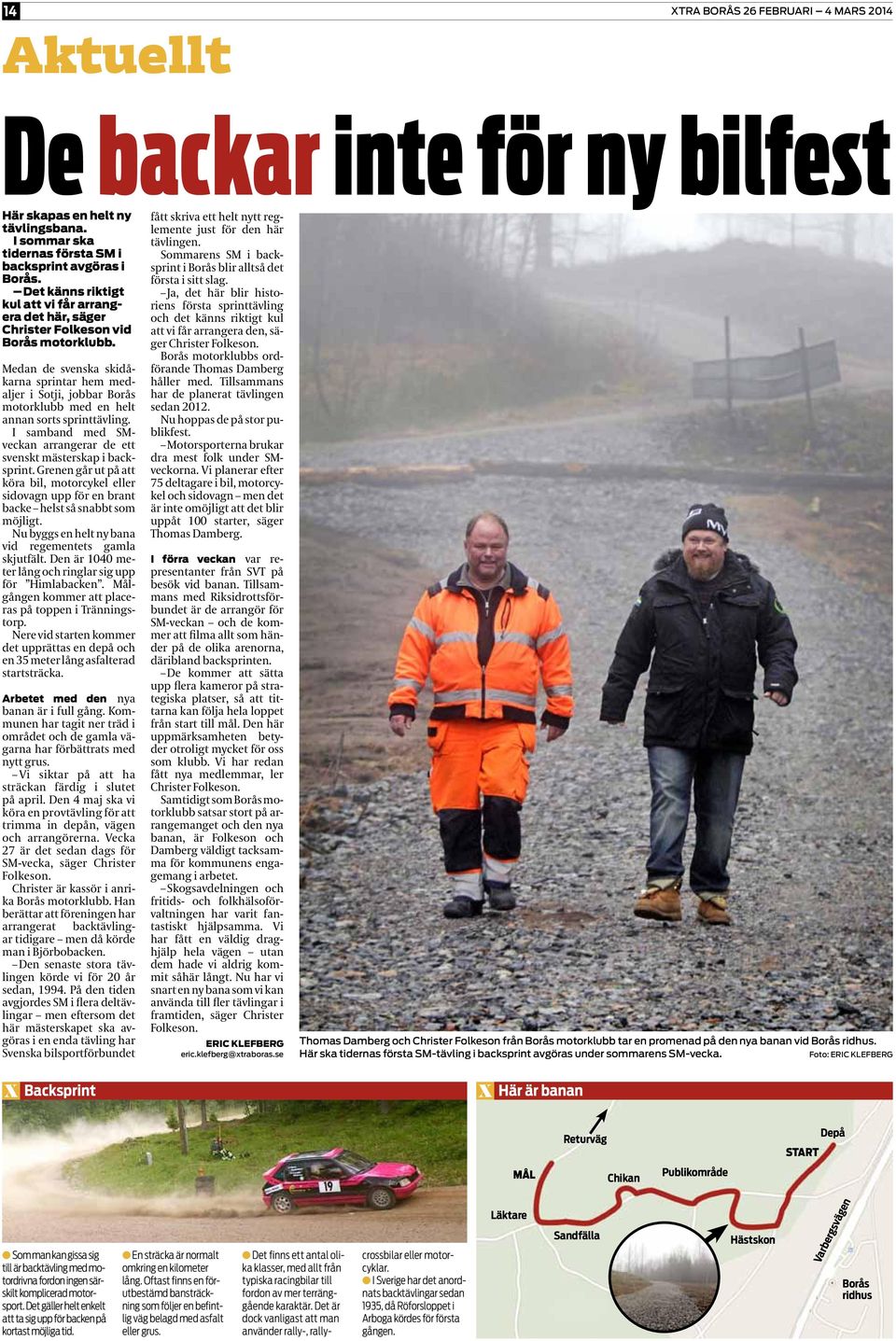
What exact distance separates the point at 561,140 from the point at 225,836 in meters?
3.45

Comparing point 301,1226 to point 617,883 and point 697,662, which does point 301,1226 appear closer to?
point 617,883

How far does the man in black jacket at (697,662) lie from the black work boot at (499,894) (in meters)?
0.74

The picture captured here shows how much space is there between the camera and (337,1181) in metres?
5.89

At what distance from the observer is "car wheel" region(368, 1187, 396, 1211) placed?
589 cm

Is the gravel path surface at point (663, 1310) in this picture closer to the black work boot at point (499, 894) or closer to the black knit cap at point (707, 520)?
the black work boot at point (499, 894)

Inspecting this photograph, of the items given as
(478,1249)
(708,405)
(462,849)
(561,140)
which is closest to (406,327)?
(708,405)

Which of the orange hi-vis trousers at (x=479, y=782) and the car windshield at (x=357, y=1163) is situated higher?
the orange hi-vis trousers at (x=479, y=782)

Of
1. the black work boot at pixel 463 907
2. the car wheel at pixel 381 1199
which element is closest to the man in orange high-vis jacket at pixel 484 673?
the black work boot at pixel 463 907

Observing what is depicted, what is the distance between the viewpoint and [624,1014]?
6230 mm

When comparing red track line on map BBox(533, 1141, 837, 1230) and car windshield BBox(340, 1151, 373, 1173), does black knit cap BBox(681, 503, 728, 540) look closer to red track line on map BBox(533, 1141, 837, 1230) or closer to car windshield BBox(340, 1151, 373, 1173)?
red track line on map BBox(533, 1141, 837, 1230)

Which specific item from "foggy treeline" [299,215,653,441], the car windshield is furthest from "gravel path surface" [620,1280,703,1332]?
"foggy treeline" [299,215,653,441]

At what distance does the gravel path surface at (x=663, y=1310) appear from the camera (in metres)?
5.87

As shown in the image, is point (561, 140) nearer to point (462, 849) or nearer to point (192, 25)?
point (192, 25)

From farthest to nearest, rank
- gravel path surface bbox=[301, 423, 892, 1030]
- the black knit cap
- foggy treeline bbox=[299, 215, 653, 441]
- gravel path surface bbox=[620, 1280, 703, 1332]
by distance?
foggy treeline bbox=[299, 215, 653, 441] → gravel path surface bbox=[301, 423, 892, 1030] → the black knit cap → gravel path surface bbox=[620, 1280, 703, 1332]
